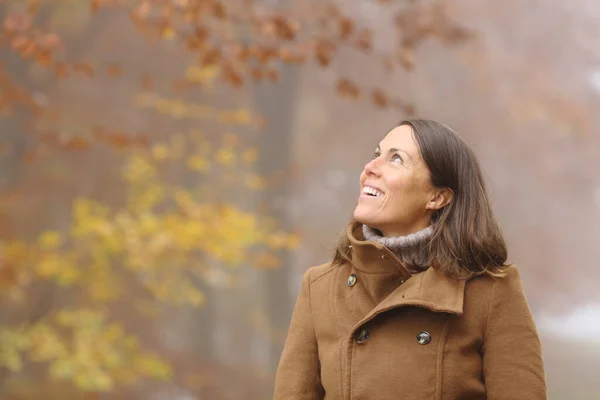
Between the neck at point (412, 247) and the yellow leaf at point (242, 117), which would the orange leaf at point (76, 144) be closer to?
the yellow leaf at point (242, 117)

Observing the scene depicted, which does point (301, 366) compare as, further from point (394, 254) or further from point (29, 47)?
point (29, 47)

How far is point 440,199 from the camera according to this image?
1860 mm

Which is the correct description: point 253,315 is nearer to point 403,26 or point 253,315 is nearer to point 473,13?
point 403,26

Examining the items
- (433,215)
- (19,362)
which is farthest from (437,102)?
(433,215)

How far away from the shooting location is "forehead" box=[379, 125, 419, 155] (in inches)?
72.1

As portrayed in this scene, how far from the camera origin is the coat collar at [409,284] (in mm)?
1692

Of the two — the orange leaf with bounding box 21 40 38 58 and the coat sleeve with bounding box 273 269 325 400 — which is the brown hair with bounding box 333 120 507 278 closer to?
the coat sleeve with bounding box 273 269 325 400

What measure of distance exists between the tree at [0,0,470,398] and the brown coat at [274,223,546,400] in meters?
4.71

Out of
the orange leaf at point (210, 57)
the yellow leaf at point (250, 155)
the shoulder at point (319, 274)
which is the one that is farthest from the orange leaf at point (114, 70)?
the shoulder at point (319, 274)

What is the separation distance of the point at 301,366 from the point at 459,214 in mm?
492

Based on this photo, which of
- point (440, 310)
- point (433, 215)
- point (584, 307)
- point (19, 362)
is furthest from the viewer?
point (19, 362)

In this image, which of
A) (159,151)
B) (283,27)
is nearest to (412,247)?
(283,27)

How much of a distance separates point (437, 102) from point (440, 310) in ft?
17.5

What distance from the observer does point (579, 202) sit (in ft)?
21.1
